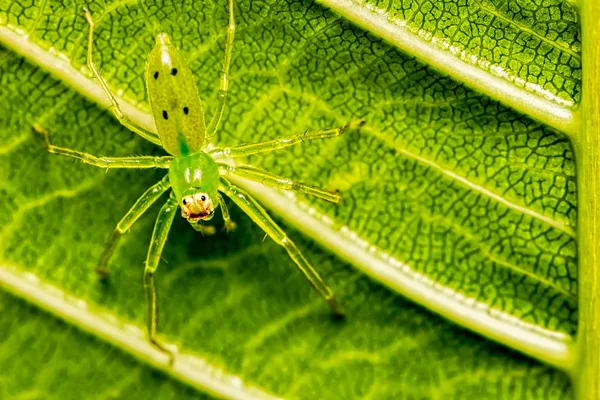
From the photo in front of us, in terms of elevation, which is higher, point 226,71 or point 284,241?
point 226,71

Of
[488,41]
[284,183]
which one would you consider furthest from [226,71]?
[488,41]

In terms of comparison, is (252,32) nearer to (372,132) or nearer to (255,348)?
(372,132)

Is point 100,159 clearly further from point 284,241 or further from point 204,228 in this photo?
point 284,241

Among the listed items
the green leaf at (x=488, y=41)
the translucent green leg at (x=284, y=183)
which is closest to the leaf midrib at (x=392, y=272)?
the translucent green leg at (x=284, y=183)

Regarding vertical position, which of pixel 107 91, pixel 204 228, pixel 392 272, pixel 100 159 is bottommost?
pixel 392 272

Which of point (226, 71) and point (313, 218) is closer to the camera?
point (226, 71)

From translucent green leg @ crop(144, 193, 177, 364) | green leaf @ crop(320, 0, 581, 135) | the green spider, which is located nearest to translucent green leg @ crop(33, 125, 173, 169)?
the green spider

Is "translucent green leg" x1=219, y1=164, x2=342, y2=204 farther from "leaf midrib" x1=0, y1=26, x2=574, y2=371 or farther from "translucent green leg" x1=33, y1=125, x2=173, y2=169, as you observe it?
Result: "translucent green leg" x1=33, y1=125, x2=173, y2=169
